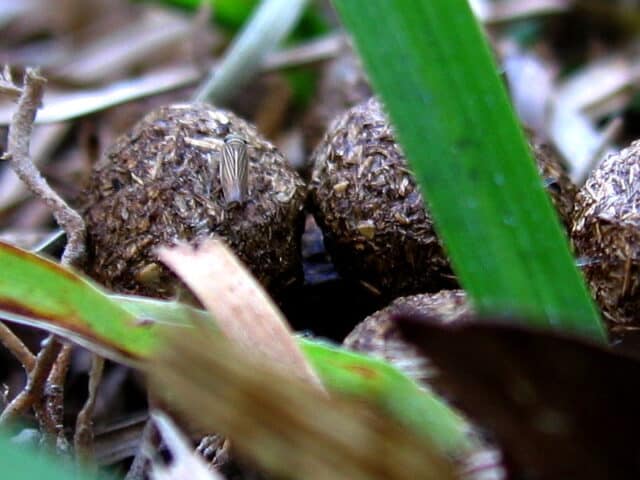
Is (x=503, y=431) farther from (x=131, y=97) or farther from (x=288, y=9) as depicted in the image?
(x=288, y=9)

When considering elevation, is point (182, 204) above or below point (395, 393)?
above

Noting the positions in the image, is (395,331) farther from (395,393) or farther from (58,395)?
(58,395)

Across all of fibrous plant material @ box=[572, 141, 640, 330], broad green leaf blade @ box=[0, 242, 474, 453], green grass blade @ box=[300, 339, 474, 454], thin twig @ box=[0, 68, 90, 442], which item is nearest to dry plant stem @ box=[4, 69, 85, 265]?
thin twig @ box=[0, 68, 90, 442]

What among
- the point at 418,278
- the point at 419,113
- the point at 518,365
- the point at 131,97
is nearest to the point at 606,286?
the point at 418,278

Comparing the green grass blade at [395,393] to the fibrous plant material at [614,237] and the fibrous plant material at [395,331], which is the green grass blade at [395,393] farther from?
the fibrous plant material at [614,237]

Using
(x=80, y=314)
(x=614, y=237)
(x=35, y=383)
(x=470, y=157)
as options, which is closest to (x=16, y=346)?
(x=35, y=383)

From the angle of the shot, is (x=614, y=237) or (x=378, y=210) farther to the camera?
(x=378, y=210)

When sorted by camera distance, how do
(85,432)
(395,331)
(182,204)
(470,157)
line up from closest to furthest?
(470,157)
(395,331)
(85,432)
(182,204)

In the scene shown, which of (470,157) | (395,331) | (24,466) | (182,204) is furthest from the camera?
(182,204)
